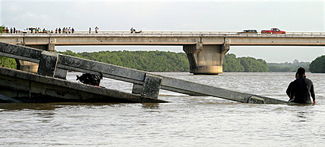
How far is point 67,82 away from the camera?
1952 centimetres

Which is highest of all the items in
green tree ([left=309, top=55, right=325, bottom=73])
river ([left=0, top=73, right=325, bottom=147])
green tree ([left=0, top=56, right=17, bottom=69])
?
river ([left=0, top=73, right=325, bottom=147])

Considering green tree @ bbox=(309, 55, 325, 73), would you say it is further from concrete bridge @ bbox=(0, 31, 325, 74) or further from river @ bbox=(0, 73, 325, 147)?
river @ bbox=(0, 73, 325, 147)

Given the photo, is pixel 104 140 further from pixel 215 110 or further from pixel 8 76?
pixel 8 76

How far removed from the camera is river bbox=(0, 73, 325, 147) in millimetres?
→ 11336

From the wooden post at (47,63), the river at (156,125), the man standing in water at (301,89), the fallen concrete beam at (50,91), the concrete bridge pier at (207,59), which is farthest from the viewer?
the concrete bridge pier at (207,59)

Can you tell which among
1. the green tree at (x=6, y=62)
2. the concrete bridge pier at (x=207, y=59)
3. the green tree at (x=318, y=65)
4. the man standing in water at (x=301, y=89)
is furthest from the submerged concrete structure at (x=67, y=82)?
the green tree at (x=318, y=65)

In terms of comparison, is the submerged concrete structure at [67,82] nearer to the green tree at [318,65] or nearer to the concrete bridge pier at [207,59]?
the concrete bridge pier at [207,59]

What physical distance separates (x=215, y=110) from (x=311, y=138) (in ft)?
22.5

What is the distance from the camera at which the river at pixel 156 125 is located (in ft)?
37.2

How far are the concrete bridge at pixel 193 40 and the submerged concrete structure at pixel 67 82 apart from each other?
71.3 metres

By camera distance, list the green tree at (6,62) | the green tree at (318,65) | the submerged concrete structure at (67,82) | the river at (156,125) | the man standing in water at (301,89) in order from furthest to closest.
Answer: the green tree at (318,65) < the green tree at (6,62) < the man standing in water at (301,89) < the submerged concrete structure at (67,82) < the river at (156,125)

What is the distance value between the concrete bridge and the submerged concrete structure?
234 ft

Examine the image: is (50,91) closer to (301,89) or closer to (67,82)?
(67,82)

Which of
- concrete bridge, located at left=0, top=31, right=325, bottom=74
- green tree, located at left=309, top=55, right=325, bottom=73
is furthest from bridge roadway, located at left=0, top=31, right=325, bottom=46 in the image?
green tree, located at left=309, top=55, right=325, bottom=73
